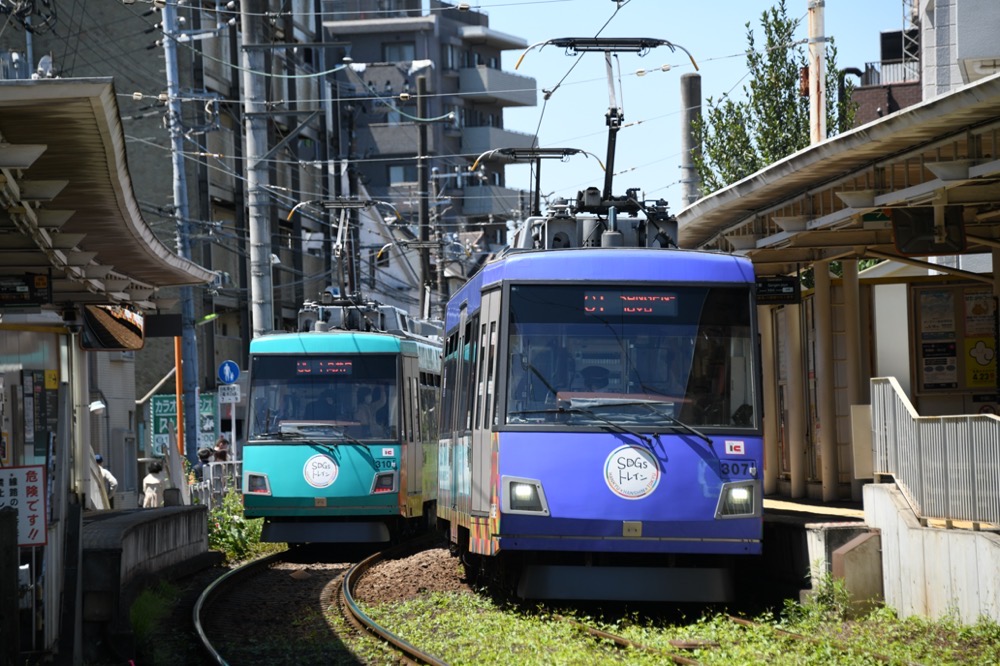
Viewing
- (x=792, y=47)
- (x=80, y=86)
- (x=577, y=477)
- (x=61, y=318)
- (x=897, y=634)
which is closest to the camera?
(x=80, y=86)

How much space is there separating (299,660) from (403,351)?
10510 mm

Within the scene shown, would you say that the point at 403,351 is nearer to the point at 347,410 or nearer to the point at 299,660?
the point at 347,410

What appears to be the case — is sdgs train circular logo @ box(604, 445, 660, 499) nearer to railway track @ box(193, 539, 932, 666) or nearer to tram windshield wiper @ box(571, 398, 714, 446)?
tram windshield wiper @ box(571, 398, 714, 446)

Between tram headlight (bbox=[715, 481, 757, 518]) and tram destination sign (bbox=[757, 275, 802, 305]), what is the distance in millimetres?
4601

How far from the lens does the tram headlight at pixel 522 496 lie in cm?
1310

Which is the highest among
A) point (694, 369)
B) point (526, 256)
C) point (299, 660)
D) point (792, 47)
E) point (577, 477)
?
point (792, 47)

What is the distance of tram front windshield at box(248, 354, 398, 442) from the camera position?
21891 millimetres

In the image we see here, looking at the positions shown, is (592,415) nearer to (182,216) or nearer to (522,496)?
(522,496)

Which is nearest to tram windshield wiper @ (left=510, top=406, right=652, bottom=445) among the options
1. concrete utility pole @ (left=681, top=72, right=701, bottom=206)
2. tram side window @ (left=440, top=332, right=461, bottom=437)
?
tram side window @ (left=440, top=332, right=461, bottom=437)

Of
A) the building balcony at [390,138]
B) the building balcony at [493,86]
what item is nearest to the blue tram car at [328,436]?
the building balcony at [390,138]

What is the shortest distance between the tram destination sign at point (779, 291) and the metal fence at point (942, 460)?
3.26m

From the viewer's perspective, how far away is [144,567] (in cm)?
1770

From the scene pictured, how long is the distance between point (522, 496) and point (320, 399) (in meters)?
9.33

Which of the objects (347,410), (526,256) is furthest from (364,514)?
(526,256)
